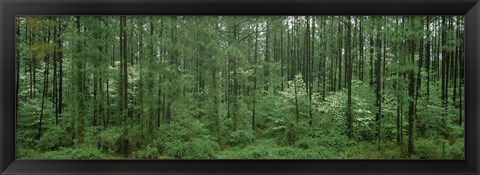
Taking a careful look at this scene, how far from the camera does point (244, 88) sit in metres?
2.65

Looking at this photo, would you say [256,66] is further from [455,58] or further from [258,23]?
[455,58]

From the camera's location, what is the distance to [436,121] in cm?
255

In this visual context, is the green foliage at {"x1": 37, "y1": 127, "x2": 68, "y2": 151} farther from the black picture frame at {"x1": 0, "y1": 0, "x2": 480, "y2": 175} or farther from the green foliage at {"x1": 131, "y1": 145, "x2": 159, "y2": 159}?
the green foliage at {"x1": 131, "y1": 145, "x2": 159, "y2": 159}

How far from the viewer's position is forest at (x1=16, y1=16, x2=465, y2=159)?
250cm

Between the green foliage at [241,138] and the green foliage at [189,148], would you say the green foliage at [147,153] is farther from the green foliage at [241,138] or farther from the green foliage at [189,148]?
the green foliage at [241,138]
